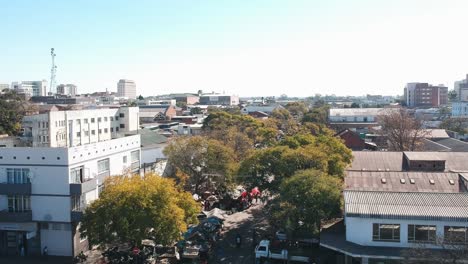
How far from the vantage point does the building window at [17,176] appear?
27.5 metres

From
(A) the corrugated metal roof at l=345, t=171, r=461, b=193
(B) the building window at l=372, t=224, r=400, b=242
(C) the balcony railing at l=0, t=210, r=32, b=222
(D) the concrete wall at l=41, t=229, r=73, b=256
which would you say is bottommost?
(D) the concrete wall at l=41, t=229, r=73, b=256

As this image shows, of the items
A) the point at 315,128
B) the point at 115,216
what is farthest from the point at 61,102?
the point at 115,216

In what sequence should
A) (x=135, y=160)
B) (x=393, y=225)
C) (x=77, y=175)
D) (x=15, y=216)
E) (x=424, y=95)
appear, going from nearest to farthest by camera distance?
(x=393, y=225), (x=15, y=216), (x=77, y=175), (x=135, y=160), (x=424, y=95)

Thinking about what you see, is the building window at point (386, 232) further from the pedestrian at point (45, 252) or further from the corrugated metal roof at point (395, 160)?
the pedestrian at point (45, 252)

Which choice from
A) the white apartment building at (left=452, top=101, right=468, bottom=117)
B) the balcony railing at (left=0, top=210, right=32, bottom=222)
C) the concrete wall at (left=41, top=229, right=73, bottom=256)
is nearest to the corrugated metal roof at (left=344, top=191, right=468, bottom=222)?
the concrete wall at (left=41, top=229, right=73, bottom=256)

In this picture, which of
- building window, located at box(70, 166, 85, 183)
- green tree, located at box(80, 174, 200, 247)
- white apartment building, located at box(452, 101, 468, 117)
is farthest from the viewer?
white apartment building, located at box(452, 101, 468, 117)

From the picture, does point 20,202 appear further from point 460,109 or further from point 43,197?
point 460,109

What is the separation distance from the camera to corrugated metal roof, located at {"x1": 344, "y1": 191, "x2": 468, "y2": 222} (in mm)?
22266

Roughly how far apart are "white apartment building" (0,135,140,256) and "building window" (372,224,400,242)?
1620 cm

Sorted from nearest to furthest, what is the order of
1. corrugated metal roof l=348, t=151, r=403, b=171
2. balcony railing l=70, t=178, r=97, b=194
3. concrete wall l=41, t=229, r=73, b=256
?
balcony railing l=70, t=178, r=97, b=194, concrete wall l=41, t=229, r=73, b=256, corrugated metal roof l=348, t=151, r=403, b=171

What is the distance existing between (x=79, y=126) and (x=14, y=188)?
Result: 26.2 m

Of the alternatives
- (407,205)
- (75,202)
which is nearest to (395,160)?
(407,205)

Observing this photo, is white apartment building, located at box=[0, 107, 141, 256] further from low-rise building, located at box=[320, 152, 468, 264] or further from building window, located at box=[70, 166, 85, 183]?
low-rise building, located at box=[320, 152, 468, 264]

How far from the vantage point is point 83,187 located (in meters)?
27.3
